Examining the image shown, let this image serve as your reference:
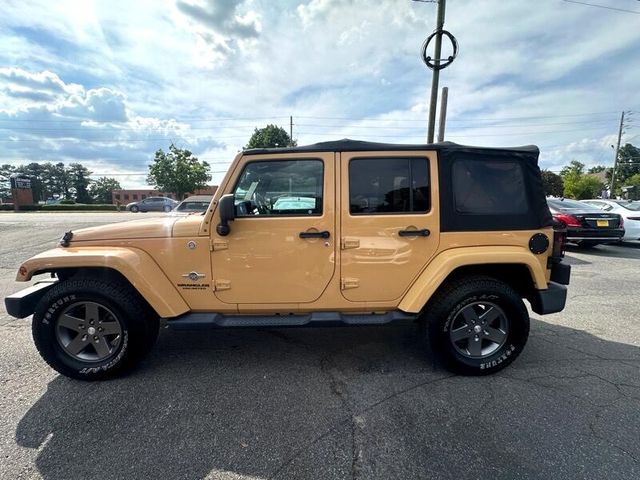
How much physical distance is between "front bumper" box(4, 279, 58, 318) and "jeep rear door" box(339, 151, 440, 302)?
2676 millimetres

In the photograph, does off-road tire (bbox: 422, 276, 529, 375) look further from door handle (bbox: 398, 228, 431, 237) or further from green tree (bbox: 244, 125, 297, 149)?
green tree (bbox: 244, 125, 297, 149)

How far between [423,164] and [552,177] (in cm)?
6444

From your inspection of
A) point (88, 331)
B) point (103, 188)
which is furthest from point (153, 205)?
point (103, 188)

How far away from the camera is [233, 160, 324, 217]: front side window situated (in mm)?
2863

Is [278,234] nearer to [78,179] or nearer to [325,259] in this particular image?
[325,259]

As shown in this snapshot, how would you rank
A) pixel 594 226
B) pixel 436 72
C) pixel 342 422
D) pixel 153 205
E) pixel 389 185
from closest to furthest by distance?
pixel 342 422 → pixel 389 185 → pixel 594 226 → pixel 436 72 → pixel 153 205

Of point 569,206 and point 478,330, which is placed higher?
point 569,206

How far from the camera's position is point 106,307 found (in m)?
2.79

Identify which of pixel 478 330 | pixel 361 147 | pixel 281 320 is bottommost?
pixel 478 330

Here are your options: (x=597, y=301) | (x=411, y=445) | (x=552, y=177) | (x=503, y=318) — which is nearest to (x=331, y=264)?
(x=411, y=445)

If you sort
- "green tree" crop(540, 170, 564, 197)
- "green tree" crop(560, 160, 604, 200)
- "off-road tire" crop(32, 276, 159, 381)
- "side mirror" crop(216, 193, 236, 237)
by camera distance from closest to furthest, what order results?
"side mirror" crop(216, 193, 236, 237), "off-road tire" crop(32, 276, 159, 381), "green tree" crop(560, 160, 604, 200), "green tree" crop(540, 170, 564, 197)

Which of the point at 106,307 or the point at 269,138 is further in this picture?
the point at 269,138

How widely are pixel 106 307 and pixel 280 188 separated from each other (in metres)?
1.80

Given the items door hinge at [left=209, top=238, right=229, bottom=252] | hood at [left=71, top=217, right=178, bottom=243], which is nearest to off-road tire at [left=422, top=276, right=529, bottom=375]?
door hinge at [left=209, top=238, right=229, bottom=252]
